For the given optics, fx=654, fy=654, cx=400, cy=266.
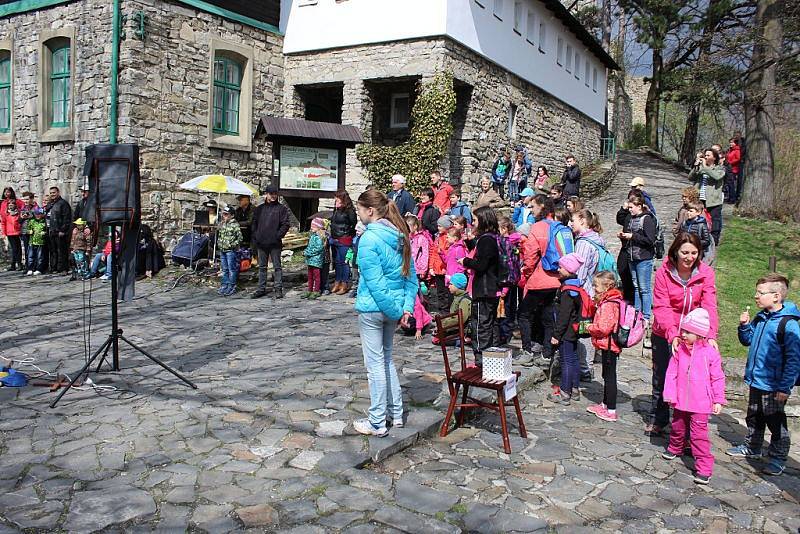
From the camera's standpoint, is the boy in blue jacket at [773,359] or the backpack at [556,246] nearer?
the boy in blue jacket at [773,359]

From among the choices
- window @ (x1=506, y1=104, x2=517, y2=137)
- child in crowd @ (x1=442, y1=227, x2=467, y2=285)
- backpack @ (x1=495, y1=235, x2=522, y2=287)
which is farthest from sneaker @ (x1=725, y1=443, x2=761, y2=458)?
window @ (x1=506, y1=104, x2=517, y2=137)

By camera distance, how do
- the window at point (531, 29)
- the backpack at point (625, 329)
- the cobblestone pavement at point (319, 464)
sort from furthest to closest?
the window at point (531, 29) → the backpack at point (625, 329) → the cobblestone pavement at point (319, 464)

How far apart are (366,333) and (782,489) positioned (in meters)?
3.33

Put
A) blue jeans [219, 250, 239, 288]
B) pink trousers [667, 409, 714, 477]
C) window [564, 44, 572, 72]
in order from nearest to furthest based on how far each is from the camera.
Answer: pink trousers [667, 409, 714, 477] → blue jeans [219, 250, 239, 288] → window [564, 44, 572, 72]

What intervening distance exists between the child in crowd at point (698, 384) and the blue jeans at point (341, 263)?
7385 mm

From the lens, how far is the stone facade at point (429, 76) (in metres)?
16.6

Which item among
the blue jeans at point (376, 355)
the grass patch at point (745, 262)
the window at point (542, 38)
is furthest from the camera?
the window at point (542, 38)

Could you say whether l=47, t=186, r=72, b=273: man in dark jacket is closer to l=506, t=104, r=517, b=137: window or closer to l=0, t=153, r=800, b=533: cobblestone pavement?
l=0, t=153, r=800, b=533: cobblestone pavement

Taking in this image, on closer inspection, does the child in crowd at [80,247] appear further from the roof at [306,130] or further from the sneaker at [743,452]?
the sneaker at [743,452]

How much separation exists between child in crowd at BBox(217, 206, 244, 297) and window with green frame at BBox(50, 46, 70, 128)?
7228 millimetres

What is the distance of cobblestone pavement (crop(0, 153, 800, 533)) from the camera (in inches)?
155

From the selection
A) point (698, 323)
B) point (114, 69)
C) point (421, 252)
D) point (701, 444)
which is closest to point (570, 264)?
point (698, 323)

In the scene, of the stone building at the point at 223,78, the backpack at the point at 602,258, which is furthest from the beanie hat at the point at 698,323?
the stone building at the point at 223,78

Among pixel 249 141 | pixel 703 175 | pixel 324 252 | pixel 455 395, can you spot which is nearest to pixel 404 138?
pixel 249 141
